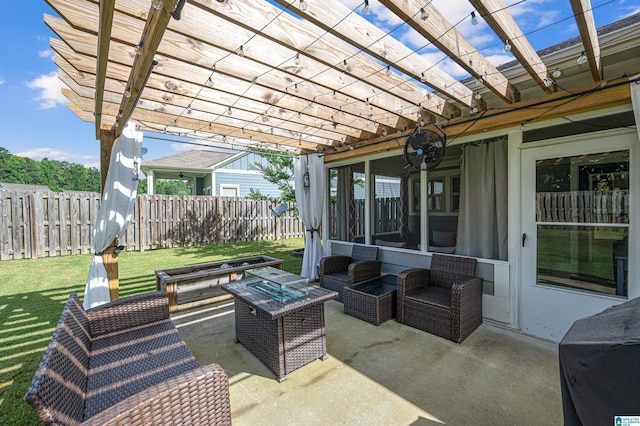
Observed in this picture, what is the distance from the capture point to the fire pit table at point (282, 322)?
2.43 meters

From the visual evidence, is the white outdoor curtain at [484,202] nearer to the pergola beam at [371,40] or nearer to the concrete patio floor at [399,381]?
the concrete patio floor at [399,381]

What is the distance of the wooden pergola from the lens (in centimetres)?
174

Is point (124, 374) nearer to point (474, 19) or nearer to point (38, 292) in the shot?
point (474, 19)

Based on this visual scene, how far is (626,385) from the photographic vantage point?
0.94 meters

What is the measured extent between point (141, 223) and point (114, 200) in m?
6.06

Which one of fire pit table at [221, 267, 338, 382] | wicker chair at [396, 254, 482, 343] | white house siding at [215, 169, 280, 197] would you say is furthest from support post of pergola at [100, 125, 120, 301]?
white house siding at [215, 169, 280, 197]

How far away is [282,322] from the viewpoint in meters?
2.42

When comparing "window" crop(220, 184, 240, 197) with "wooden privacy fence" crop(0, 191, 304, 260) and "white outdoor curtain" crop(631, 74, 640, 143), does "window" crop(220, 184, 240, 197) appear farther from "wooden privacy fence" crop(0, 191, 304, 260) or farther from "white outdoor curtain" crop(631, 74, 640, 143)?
"white outdoor curtain" crop(631, 74, 640, 143)

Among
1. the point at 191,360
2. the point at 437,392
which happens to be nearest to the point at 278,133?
the point at 191,360

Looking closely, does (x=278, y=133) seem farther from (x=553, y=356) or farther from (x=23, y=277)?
(x=23, y=277)

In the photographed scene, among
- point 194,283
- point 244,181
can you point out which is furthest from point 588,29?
point 244,181

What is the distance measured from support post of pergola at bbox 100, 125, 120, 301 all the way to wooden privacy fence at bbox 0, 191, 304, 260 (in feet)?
18.4

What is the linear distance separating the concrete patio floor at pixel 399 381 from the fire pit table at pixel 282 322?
0.39 feet

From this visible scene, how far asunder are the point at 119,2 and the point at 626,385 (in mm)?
3004
